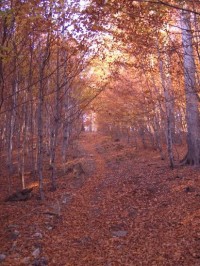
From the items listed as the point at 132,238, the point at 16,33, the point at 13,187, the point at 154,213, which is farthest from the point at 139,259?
the point at 13,187

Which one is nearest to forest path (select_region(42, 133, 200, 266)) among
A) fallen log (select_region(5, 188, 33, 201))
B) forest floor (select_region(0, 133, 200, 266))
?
forest floor (select_region(0, 133, 200, 266))

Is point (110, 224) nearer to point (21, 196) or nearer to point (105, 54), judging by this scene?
point (21, 196)

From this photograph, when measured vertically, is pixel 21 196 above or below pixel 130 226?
above

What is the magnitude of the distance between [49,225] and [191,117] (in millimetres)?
8243

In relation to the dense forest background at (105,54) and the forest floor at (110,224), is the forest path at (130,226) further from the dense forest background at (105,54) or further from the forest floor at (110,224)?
the dense forest background at (105,54)

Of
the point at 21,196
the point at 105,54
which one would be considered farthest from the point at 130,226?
the point at 105,54

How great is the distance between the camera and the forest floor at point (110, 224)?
19.7 feet

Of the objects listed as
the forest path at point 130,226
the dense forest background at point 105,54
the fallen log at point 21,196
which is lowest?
the forest path at point 130,226

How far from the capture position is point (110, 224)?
8070 mm

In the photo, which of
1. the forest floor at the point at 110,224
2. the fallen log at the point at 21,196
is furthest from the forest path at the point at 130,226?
the fallen log at the point at 21,196

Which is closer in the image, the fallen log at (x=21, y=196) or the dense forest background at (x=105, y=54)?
the dense forest background at (x=105, y=54)

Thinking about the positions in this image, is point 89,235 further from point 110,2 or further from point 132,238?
point 110,2

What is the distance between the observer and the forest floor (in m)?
6.01

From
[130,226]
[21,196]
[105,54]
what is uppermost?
[105,54]
